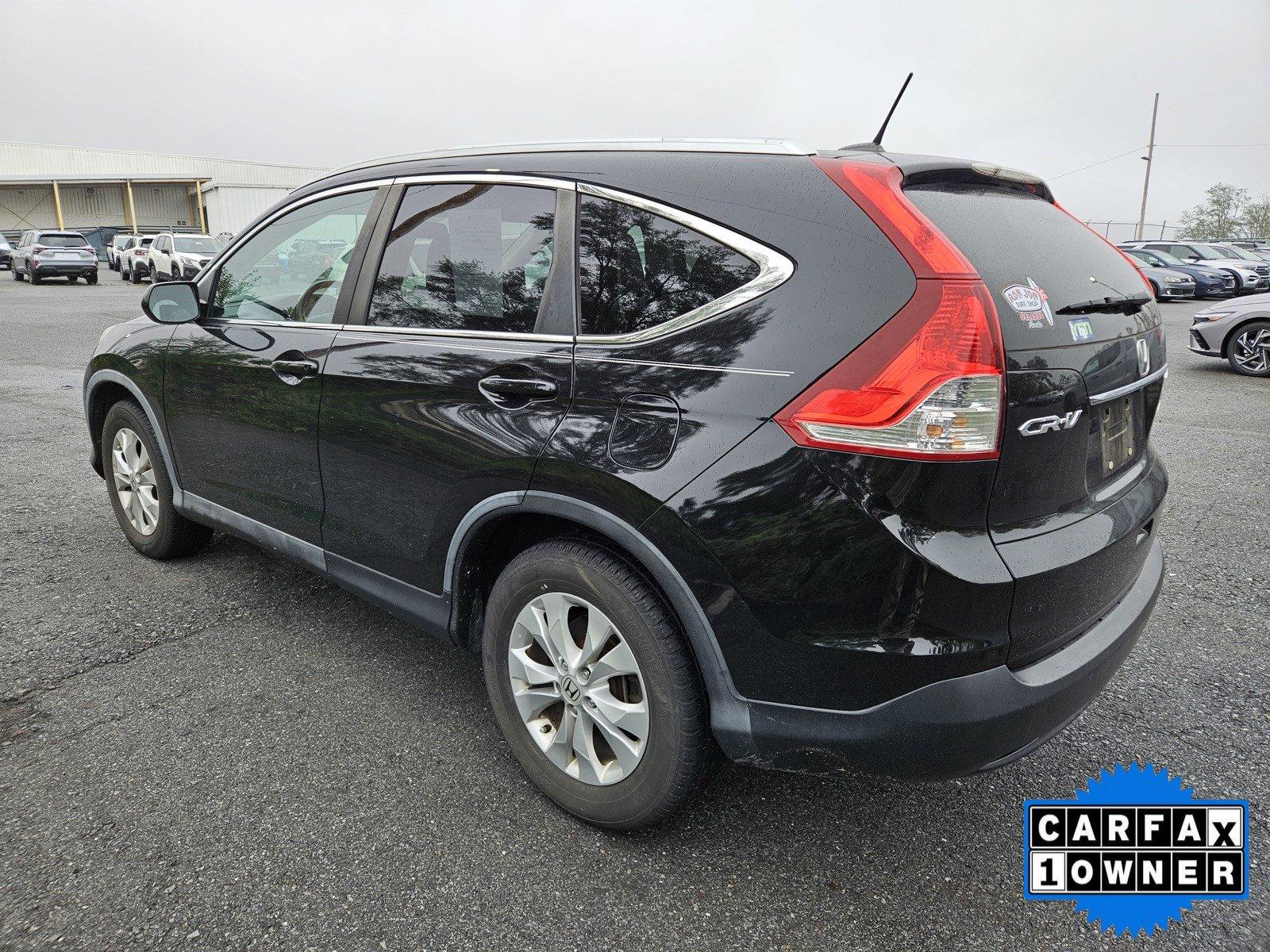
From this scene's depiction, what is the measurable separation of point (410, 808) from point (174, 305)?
2321mm

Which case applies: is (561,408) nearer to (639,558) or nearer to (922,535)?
(639,558)

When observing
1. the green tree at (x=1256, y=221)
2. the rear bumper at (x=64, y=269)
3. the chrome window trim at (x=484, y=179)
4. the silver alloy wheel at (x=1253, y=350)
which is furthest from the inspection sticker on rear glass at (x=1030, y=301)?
the green tree at (x=1256, y=221)

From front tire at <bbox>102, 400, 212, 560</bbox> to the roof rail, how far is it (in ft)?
6.53

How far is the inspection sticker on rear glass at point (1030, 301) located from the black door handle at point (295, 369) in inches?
85.8

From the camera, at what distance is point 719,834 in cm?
243

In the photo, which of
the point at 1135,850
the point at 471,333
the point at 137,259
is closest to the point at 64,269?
the point at 137,259

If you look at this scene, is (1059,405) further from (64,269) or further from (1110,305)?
(64,269)

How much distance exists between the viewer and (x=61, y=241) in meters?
29.2

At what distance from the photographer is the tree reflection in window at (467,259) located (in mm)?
2482

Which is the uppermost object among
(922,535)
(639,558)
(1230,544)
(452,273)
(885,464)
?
(452,273)

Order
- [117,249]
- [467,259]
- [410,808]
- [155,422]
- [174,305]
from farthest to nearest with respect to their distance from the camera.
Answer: [117,249], [155,422], [174,305], [467,259], [410,808]

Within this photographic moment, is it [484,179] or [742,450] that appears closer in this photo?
[742,450]

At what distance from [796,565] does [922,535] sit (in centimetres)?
27

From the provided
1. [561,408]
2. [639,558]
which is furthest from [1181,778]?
[561,408]
